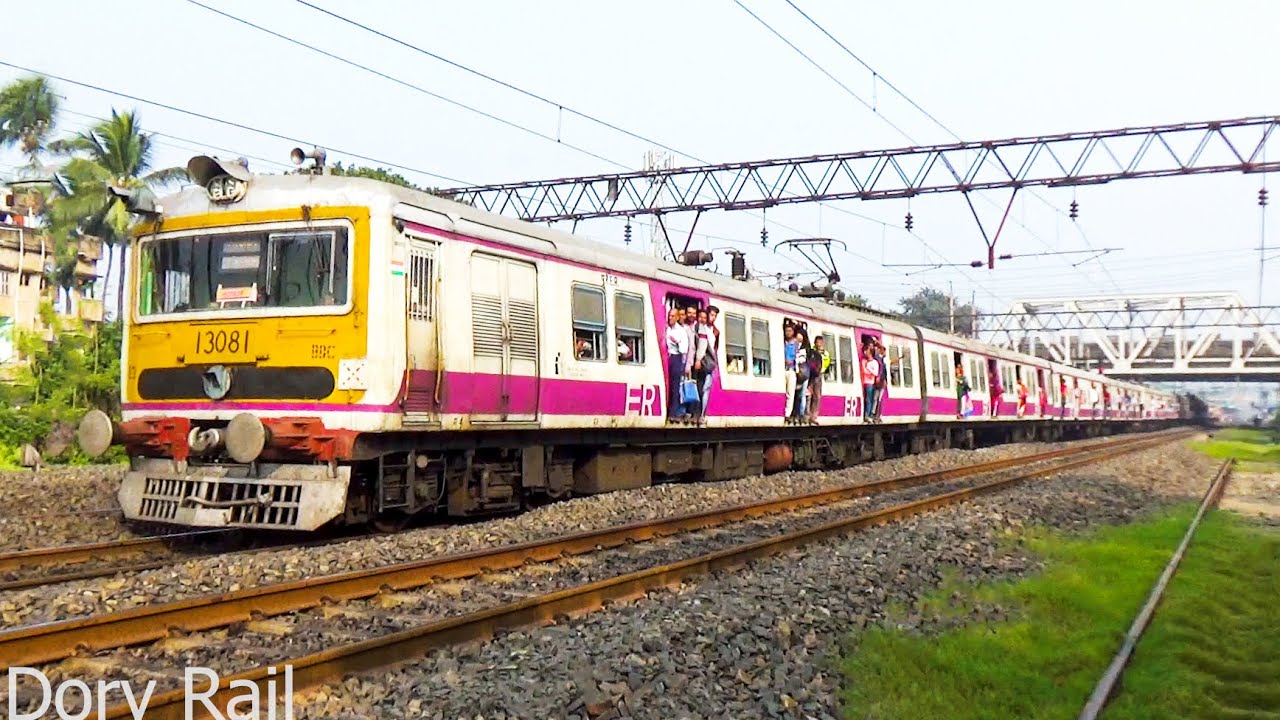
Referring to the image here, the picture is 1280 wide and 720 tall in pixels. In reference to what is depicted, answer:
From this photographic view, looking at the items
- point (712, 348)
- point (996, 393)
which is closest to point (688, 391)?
point (712, 348)

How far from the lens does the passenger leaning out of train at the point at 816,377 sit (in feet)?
59.2

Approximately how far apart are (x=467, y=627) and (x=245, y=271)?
4.79 meters

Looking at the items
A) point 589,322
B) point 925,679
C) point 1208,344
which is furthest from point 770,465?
point 1208,344

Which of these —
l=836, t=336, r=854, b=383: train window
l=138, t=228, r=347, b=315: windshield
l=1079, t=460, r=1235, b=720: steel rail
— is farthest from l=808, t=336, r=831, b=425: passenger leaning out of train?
l=138, t=228, r=347, b=315: windshield

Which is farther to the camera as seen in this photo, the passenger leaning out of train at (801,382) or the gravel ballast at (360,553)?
the passenger leaning out of train at (801,382)

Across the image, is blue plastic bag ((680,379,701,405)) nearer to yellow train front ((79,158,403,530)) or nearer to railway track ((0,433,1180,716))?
railway track ((0,433,1180,716))

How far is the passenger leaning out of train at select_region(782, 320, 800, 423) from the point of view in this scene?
56.4 feet

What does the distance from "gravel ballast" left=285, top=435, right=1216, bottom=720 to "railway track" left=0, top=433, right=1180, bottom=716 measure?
0.13 m

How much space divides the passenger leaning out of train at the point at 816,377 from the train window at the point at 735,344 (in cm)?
252

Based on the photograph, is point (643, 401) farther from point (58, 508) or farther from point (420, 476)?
point (58, 508)

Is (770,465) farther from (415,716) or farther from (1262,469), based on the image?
(1262,469)

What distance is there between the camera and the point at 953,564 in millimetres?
9625

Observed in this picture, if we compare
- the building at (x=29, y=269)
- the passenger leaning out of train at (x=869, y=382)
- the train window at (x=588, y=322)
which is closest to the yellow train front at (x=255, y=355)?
the train window at (x=588, y=322)

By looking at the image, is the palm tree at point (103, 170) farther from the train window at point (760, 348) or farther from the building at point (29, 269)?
the train window at point (760, 348)
